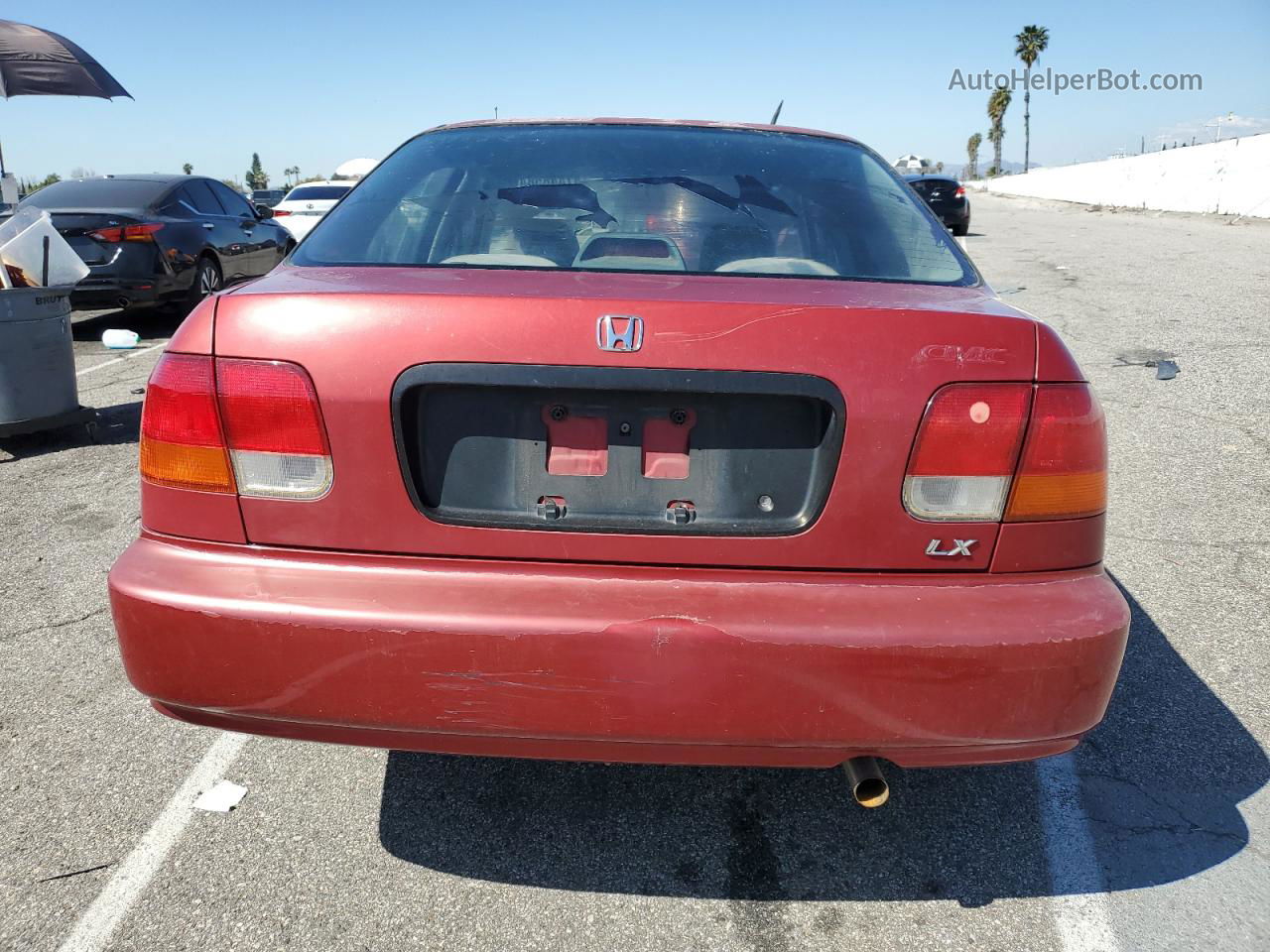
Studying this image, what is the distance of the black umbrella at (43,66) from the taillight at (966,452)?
1014 centimetres

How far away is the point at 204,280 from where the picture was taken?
9547 mm

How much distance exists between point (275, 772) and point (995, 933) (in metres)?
1.82

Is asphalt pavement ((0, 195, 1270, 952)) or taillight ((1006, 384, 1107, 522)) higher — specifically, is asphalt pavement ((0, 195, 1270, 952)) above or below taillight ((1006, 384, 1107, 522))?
below

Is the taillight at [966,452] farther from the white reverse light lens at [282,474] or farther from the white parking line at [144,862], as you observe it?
the white parking line at [144,862]

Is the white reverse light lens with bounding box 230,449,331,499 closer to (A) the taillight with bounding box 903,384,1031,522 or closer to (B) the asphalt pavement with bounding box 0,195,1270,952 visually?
(B) the asphalt pavement with bounding box 0,195,1270,952

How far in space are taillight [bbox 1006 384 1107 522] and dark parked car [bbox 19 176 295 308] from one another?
28.6 ft

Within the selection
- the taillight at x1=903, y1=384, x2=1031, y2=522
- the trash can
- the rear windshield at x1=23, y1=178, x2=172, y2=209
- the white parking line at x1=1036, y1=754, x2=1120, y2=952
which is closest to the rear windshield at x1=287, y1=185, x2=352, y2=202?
the rear windshield at x1=23, y1=178, x2=172, y2=209

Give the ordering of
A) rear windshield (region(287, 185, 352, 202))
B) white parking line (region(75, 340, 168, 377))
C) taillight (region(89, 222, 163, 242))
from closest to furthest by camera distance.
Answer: white parking line (region(75, 340, 168, 377)), taillight (region(89, 222, 163, 242)), rear windshield (region(287, 185, 352, 202))

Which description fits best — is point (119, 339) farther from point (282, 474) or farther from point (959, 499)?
point (959, 499)

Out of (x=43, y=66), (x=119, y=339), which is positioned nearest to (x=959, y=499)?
(x=119, y=339)

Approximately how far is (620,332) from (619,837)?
4.15ft

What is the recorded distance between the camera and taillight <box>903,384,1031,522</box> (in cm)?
175

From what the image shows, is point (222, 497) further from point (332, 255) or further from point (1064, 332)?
point (1064, 332)

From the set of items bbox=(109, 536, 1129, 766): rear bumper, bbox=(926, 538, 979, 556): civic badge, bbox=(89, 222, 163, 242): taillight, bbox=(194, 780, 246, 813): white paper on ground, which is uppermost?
bbox=(89, 222, 163, 242): taillight
